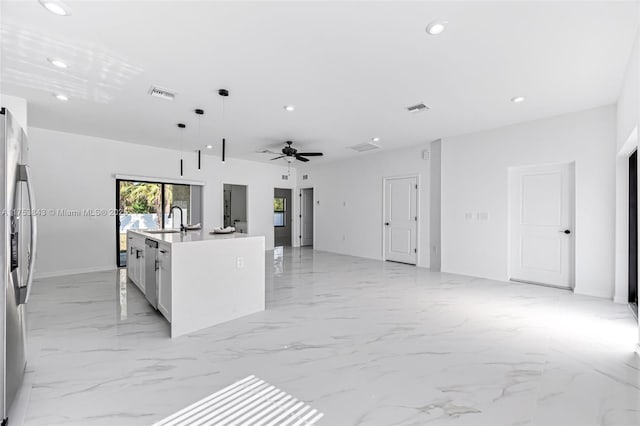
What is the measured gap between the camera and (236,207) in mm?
9680

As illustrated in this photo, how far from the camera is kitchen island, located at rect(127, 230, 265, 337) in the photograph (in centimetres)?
294

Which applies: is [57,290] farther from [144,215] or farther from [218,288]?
[218,288]

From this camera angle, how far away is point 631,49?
2.71 meters

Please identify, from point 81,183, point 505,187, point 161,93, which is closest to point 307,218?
point 81,183

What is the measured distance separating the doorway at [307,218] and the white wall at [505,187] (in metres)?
5.02

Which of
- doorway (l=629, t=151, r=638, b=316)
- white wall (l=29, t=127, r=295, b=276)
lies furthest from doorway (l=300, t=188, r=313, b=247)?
doorway (l=629, t=151, r=638, b=316)

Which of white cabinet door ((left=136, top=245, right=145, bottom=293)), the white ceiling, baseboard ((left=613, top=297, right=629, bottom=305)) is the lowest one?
baseboard ((left=613, top=297, right=629, bottom=305))

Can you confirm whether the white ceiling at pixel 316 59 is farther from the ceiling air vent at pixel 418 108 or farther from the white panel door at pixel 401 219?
the white panel door at pixel 401 219

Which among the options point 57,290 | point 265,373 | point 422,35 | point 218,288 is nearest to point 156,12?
point 422,35

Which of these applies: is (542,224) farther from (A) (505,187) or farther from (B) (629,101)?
(B) (629,101)

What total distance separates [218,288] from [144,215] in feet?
15.0

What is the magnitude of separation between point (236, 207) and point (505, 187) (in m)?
7.47

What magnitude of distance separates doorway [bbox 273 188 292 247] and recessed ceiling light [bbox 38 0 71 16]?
333 inches

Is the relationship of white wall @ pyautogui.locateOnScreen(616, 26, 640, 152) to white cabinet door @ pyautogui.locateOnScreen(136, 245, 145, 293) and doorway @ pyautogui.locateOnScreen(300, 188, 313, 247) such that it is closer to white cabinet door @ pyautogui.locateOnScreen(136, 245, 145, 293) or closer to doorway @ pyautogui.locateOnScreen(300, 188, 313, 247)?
white cabinet door @ pyautogui.locateOnScreen(136, 245, 145, 293)
